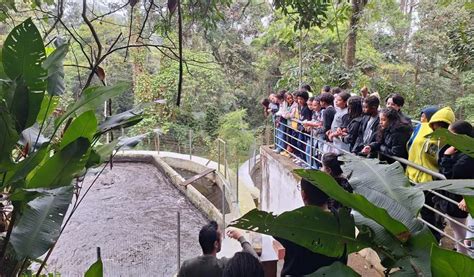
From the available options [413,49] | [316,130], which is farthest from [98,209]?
[413,49]

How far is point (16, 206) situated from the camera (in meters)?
1.07

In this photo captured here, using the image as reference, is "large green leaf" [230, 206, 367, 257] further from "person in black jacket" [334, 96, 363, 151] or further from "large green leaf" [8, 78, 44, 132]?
"person in black jacket" [334, 96, 363, 151]

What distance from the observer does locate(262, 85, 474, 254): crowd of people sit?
2.35 m

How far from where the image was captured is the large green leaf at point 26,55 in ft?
3.41

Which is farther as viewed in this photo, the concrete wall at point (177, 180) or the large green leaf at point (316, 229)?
the concrete wall at point (177, 180)

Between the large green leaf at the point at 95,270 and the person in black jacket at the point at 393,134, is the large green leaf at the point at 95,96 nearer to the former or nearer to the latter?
the large green leaf at the point at 95,270

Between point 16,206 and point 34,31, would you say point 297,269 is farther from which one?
point 34,31

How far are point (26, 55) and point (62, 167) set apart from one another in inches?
12.5

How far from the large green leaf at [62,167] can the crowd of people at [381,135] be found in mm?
1395

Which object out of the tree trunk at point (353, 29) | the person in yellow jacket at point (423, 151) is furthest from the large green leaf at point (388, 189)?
the tree trunk at point (353, 29)

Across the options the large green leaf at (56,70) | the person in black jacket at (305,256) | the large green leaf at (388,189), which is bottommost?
the person in black jacket at (305,256)

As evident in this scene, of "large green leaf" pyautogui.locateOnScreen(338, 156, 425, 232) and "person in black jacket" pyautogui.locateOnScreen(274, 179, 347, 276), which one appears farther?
"person in black jacket" pyautogui.locateOnScreen(274, 179, 347, 276)

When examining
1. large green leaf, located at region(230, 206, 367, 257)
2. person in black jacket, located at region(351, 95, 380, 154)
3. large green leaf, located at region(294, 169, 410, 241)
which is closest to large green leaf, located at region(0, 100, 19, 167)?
large green leaf, located at region(230, 206, 367, 257)

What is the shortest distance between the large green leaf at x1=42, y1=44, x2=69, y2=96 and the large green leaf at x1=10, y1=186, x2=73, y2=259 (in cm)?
42
